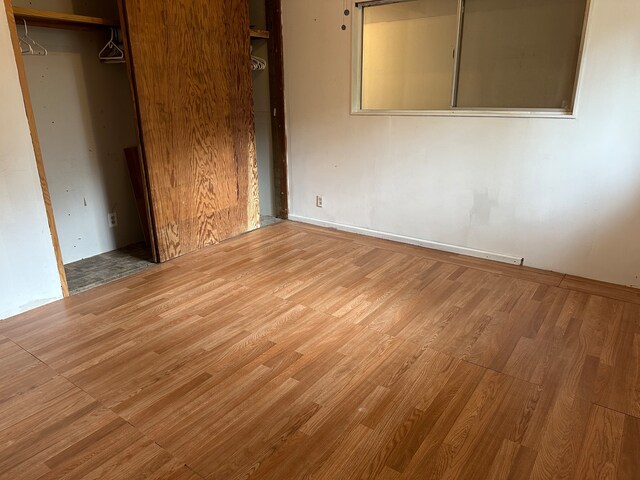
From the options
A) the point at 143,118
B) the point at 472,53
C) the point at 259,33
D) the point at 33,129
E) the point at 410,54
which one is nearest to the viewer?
the point at 33,129

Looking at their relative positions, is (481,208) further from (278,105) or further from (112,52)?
(112,52)

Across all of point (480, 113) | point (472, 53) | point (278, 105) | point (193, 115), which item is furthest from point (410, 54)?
point (193, 115)

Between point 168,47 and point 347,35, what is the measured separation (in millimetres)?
1544

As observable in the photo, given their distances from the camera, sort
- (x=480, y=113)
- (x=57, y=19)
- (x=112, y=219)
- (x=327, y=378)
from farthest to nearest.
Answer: (x=112, y=219) → (x=480, y=113) → (x=57, y=19) → (x=327, y=378)

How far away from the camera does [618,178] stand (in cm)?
302

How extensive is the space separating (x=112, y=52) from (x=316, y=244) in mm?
2305

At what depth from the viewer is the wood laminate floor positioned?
5.61 feet

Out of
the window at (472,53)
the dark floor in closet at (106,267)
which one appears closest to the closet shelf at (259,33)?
the window at (472,53)

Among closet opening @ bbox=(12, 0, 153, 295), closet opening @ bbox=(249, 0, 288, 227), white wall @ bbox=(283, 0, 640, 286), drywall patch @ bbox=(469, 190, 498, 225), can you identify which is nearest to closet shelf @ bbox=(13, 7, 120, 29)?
closet opening @ bbox=(12, 0, 153, 295)

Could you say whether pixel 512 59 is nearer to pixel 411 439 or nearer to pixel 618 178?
pixel 618 178

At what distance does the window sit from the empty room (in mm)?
27

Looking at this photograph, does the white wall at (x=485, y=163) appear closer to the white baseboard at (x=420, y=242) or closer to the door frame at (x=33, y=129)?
the white baseboard at (x=420, y=242)

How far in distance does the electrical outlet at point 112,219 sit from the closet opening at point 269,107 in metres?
1.39

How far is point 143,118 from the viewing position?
332 centimetres
